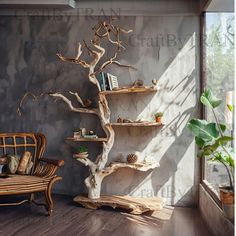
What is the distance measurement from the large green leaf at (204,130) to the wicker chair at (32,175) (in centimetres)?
171

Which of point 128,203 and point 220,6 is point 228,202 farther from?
point 220,6

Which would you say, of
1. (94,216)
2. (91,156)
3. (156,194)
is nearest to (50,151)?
(91,156)

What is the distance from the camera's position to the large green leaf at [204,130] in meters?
3.00

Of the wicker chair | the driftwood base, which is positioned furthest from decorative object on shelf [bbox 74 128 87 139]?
the driftwood base

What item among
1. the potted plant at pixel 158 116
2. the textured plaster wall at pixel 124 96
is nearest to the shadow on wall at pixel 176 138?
the textured plaster wall at pixel 124 96

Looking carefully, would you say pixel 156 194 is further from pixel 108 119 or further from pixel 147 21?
pixel 147 21

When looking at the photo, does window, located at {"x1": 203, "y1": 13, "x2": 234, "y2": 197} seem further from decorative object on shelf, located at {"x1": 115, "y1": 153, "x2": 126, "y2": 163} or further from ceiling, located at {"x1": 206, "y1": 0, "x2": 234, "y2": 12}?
decorative object on shelf, located at {"x1": 115, "y1": 153, "x2": 126, "y2": 163}

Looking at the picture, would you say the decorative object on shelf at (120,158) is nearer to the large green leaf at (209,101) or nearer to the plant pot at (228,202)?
the large green leaf at (209,101)

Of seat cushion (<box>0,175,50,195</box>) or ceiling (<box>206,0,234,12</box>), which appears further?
seat cushion (<box>0,175,50,195</box>)

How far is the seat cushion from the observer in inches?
143

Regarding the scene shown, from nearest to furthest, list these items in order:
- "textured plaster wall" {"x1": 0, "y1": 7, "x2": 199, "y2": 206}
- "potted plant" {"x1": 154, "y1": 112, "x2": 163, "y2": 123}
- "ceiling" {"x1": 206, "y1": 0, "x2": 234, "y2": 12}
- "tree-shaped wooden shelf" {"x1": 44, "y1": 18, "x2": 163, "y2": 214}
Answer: "ceiling" {"x1": 206, "y1": 0, "x2": 234, "y2": 12}, "tree-shaped wooden shelf" {"x1": 44, "y1": 18, "x2": 163, "y2": 214}, "potted plant" {"x1": 154, "y1": 112, "x2": 163, "y2": 123}, "textured plaster wall" {"x1": 0, "y1": 7, "x2": 199, "y2": 206}

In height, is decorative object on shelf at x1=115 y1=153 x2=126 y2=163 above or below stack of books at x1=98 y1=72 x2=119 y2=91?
below

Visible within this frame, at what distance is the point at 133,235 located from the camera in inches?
128

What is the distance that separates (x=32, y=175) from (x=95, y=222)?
1.09 metres
